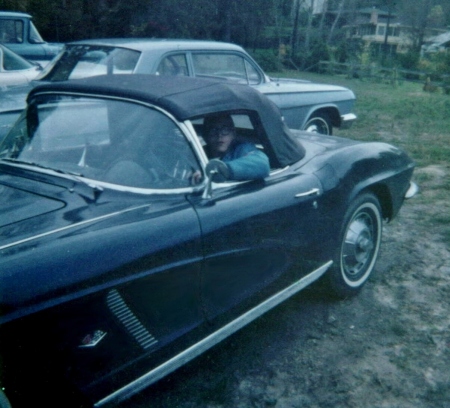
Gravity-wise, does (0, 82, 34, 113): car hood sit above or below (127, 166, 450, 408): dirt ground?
above

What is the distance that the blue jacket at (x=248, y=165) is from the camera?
2.80 m

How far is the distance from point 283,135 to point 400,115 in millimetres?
9541

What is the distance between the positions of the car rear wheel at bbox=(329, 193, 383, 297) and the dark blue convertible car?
0.05 feet

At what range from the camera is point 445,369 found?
3.04 m

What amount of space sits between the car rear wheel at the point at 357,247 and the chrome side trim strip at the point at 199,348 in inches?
10.7

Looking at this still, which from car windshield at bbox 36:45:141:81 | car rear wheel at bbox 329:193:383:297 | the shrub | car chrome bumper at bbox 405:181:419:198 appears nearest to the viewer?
car rear wheel at bbox 329:193:383:297

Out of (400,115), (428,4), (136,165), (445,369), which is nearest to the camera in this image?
(136,165)

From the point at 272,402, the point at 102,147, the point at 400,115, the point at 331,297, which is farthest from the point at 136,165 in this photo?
the point at 400,115

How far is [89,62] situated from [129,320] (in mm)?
4194

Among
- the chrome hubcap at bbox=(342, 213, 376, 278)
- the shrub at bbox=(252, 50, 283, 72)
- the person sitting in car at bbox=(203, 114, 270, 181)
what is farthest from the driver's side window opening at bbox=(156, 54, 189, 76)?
the shrub at bbox=(252, 50, 283, 72)

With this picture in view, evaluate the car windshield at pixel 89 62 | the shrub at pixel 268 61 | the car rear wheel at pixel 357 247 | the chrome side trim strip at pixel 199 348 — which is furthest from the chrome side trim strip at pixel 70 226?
the shrub at pixel 268 61

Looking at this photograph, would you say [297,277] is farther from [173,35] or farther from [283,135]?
[173,35]

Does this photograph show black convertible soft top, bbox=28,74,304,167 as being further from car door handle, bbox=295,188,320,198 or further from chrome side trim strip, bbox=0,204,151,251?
chrome side trim strip, bbox=0,204,151,251

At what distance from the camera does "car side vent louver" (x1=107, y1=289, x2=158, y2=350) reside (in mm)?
2096
